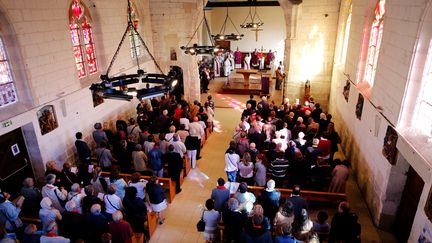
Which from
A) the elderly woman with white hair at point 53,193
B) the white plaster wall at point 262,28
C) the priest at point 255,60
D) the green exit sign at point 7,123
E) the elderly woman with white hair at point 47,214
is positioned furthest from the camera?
the white plaster wall at point 262,28

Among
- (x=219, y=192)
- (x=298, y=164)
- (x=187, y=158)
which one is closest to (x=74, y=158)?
(x=187, y=158)

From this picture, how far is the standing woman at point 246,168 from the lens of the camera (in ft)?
23.4

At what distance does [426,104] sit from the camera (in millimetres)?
5395

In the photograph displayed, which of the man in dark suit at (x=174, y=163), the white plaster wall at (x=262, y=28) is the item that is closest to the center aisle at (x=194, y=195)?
the man in dark suit at (x=174, y=163)

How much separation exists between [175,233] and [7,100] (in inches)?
191

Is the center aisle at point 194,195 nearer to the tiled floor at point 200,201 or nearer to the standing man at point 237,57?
the tiled floor at point 200,201

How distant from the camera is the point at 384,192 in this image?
6.30 m

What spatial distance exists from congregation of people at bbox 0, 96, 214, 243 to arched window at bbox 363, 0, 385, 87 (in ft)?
16.6

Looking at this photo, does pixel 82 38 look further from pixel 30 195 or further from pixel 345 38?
pixel 345 38

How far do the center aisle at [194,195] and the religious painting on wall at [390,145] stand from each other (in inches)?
161

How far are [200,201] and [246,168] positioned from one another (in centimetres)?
151

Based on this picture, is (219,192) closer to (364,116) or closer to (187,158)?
(187,158)

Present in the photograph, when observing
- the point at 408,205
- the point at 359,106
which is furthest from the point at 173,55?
the point at 408,205

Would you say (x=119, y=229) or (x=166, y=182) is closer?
(x=119, y=229)
